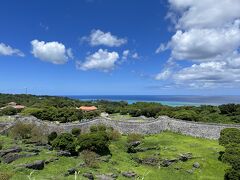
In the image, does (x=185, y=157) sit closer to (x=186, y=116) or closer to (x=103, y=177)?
(x=103, y=177)

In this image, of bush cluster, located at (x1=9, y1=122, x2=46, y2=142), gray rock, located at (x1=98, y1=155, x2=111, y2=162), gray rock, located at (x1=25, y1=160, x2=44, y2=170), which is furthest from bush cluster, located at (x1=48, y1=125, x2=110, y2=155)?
gray rock, located at (x1=25, y1=160, x2=44, y2=170)

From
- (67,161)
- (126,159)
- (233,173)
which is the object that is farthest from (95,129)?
(233,173)

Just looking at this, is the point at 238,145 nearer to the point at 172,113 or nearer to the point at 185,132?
the point at 185,132

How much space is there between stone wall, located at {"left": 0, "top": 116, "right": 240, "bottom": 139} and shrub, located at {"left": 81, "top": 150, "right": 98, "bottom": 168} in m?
12.5

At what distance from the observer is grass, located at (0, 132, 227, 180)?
2756 centimetres

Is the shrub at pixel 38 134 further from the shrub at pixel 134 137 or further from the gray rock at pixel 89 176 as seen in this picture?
the gray rock at pixel 89 176

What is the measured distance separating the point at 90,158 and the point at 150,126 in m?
18.2

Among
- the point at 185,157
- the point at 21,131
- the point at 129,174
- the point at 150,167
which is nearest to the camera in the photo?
the point at 129,174

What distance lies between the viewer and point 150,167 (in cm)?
3466

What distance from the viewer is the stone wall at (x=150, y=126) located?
156 ft

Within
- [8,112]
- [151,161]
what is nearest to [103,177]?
[151,161]

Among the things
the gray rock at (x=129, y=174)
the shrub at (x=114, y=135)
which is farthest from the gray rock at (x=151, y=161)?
the shrub at (x=114, y=135)

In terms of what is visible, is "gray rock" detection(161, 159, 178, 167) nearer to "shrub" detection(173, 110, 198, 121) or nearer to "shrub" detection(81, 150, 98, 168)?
→ "shrub" detection(81, 150, 98, 168)

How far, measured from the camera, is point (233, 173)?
3028 centimetres
